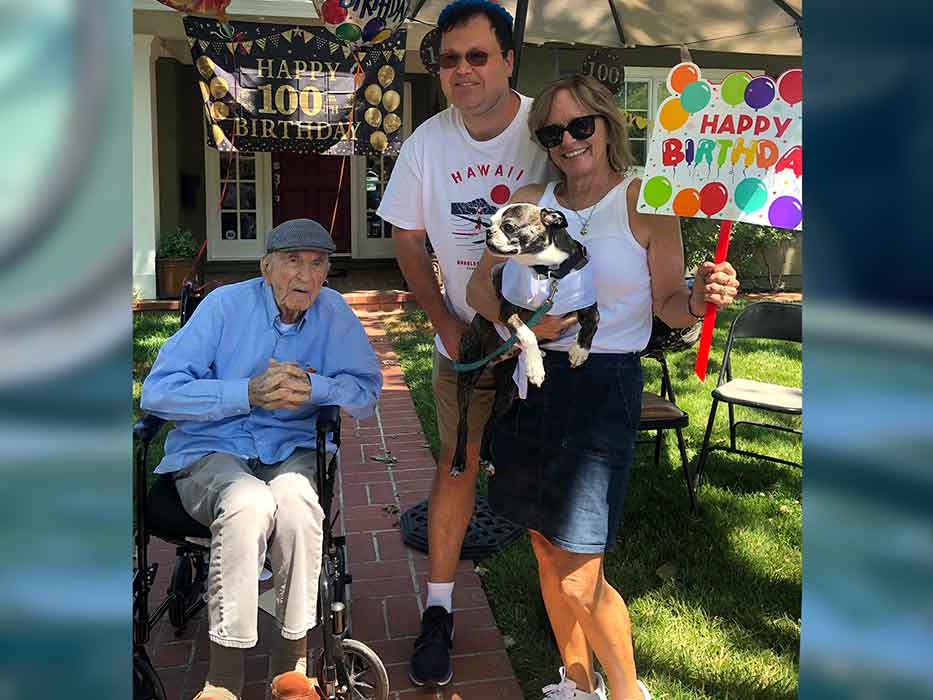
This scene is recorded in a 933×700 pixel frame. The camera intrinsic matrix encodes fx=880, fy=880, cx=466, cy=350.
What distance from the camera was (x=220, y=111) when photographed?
7441 millimetres

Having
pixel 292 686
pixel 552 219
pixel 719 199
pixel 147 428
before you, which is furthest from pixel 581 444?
pixel 147 428

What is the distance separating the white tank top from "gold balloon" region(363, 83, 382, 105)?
558 centimetres

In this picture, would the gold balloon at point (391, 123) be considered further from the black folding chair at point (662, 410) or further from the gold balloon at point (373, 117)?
the black folding chair at point (662, 410)

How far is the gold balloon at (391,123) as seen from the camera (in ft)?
25.8

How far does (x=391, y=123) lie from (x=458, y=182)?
5.49m

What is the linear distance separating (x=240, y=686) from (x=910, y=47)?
2433 mm

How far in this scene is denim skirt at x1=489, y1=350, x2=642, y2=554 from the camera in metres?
2.36

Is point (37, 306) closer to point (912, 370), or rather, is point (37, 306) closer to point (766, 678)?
point (912, 370)

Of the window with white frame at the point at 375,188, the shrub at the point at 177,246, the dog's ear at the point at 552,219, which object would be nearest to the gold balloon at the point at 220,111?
the shrub at the point at 177,246

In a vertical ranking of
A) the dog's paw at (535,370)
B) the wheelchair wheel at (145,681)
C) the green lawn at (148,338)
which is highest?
the dog's paw at (535,370)

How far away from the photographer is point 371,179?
12773 mm

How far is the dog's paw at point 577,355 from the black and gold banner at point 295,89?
5510mm

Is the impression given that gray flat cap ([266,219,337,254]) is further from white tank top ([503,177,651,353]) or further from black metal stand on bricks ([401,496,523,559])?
black metal stand on bricks ([401,496,523,559])

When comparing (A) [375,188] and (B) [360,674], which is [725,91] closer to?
(B) [360,674]
